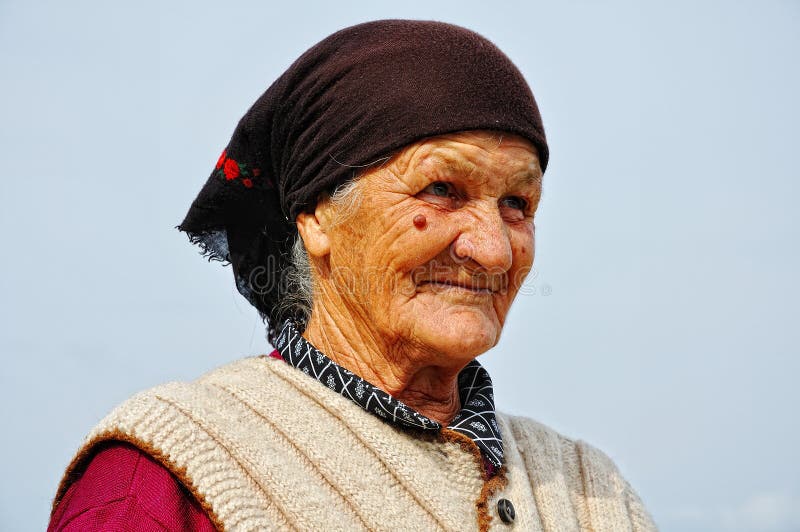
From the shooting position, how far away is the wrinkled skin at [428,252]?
3.02m

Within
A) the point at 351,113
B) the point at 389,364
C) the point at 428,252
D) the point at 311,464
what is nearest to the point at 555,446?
the point at 389,364

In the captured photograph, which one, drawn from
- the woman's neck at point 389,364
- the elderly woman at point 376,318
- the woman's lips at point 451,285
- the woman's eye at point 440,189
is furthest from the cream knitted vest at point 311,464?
the woman's eye at point 440,189

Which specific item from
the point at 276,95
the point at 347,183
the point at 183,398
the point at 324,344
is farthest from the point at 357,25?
the point at 183,398

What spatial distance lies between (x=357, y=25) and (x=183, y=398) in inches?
55.7

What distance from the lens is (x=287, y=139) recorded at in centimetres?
326

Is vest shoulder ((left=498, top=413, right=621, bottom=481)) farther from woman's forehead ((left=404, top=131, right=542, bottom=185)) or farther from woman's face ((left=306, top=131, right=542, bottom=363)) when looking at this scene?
woman's forehead ((left=404, top=131, right=542, bottom=185))

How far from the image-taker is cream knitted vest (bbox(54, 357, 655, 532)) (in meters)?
2.53

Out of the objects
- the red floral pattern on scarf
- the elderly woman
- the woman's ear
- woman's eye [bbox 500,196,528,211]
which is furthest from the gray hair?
woman's eye [bbox 500,196,528,211]

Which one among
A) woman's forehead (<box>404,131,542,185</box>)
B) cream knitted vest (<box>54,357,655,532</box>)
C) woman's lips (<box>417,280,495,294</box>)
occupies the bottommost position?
cream knitted vest (<box>54,357,655,532</box>)

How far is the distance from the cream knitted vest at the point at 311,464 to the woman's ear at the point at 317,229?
40 centimetres

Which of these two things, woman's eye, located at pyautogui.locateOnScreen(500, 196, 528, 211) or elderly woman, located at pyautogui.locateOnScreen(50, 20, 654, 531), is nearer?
elderly woman, located at pyautogui.locateOnScreen(50, 20, 654, 531)

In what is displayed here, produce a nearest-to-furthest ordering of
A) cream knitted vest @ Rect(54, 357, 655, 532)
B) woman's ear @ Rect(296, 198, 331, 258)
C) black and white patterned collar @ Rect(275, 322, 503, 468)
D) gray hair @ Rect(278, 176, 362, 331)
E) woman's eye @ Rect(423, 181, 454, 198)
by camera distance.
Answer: cream knitted vest @ Rect(54, 357, 655, 532)
black and white patterned collar @ Rect(275, 322, 503, 468)
woman's eye @ Rect(423, 181, 454, 198)
woman's ear @ Rect(296, 198, 331, 258)
gray hair @ Rect(278, 176, 362, 331)

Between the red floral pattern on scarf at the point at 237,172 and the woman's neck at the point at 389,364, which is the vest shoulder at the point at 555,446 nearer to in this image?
the woman's neck at the point at 389,364

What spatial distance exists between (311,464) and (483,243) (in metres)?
0.88
